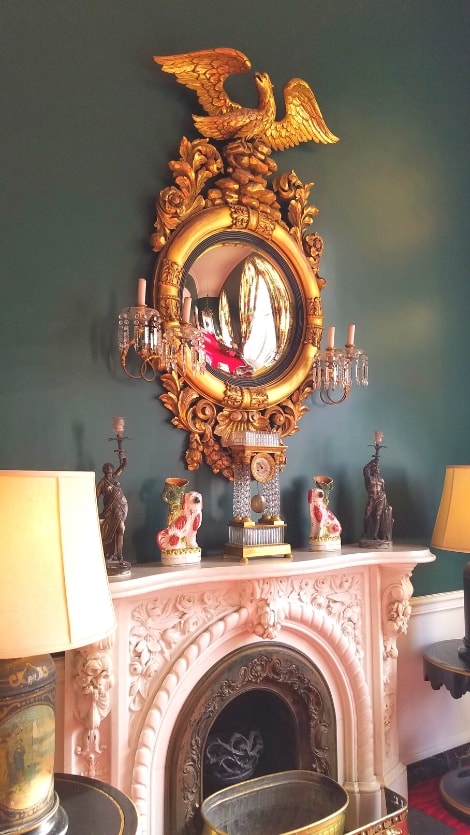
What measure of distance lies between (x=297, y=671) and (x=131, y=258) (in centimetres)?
166

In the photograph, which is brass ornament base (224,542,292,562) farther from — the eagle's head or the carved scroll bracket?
the eagle's head

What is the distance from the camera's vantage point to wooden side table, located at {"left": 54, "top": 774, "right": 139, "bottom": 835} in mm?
1357

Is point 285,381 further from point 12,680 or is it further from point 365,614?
point 12,680

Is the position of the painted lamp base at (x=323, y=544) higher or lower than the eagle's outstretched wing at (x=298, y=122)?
lower

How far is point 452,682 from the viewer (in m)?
2.49

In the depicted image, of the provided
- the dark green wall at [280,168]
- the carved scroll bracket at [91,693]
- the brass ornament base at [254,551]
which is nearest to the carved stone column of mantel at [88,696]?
the carved scroll bracket at [91,693]

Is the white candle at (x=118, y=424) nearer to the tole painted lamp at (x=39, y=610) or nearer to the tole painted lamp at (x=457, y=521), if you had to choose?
the tole painted lamp at (x=39, y=610)

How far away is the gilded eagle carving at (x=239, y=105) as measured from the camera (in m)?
2.24

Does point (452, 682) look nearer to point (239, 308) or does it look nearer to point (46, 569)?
point (239, 308)

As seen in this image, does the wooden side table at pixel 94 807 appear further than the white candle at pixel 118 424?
No

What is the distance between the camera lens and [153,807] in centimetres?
195

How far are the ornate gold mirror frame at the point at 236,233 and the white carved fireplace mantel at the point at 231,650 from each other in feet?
1.53

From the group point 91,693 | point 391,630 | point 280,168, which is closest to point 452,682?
point 391,630

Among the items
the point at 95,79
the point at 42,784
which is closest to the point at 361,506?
the point at 42,784
